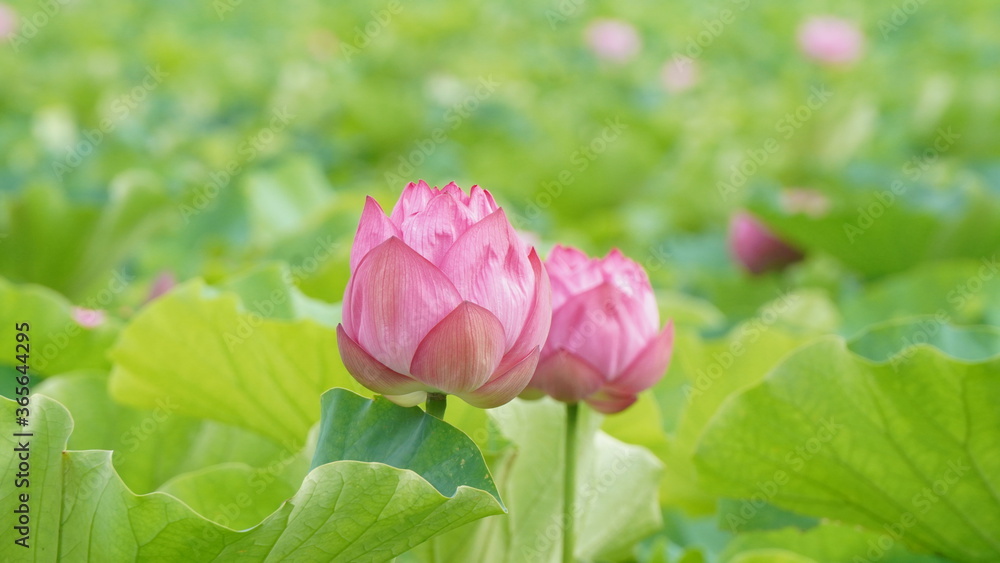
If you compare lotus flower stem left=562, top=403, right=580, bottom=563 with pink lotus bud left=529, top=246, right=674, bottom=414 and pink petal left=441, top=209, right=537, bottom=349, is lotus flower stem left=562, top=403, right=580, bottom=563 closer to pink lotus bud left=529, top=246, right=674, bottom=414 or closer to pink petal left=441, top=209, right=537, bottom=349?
pink lotus bud left=529, top=246, right=674, bottom=414

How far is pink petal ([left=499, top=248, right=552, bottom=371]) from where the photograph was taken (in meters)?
0.45

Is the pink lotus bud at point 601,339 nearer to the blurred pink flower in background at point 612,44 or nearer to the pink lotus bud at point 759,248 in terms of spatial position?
the pink lotus bud at point 759,248

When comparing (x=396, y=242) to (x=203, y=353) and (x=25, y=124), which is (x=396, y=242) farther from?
(x=25, y=124)

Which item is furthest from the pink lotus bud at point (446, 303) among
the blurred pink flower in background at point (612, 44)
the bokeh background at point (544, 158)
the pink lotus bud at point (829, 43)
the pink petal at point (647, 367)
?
the blurred pink flower in background at point (612, 44)

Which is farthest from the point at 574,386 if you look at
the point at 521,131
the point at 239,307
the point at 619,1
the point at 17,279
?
the point at 619,1

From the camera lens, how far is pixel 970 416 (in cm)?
62

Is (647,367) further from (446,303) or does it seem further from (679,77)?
(679,77)

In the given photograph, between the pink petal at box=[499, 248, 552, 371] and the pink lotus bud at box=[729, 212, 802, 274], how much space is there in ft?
3.78

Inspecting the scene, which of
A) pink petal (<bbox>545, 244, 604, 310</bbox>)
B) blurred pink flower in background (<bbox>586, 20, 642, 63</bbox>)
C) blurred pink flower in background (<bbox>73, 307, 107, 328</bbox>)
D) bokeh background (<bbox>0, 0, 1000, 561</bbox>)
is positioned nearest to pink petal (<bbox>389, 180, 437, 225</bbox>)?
pink petal (<bbox>545, 244, 604, 310</bbox>)

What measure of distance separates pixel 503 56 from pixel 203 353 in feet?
9.42

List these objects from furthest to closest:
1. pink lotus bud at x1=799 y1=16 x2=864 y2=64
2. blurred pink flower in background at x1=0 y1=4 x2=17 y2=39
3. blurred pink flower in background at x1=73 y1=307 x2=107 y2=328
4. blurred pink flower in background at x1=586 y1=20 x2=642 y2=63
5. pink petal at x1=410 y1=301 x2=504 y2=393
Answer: blurred pink flower in background at x1=586 y1=20 x2=642 y2=63
blurred pink flower in background at x1=0 y1=4 x2=17 y2=39
pink lotus bud at x1=799 y1=16 x2=864 y2=64
blurred pink flower in background at x1=73 y1=307 x2=107 y2=328
pink petal at x1=410 y1=301 x2=504 y2=393

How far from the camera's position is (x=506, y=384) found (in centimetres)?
45

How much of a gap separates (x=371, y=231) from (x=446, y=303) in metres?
0.05

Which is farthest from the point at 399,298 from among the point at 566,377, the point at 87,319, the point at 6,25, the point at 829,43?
the point at 6,25
